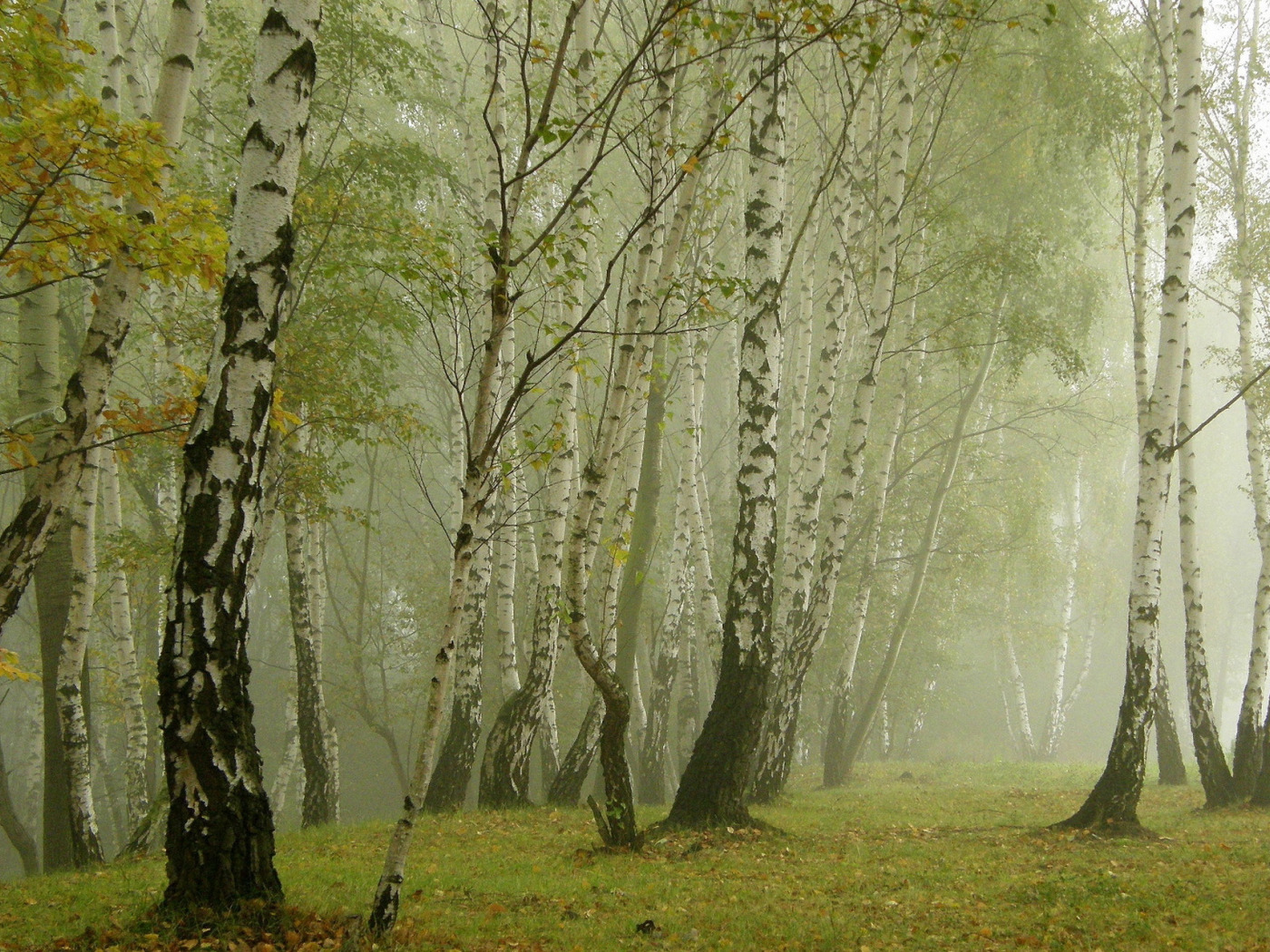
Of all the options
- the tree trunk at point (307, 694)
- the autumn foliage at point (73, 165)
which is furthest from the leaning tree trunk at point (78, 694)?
the autumn foliage at point (73, 165)

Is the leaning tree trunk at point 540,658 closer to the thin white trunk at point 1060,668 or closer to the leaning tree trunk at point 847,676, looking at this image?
the leaning tree trunk at point 847,676

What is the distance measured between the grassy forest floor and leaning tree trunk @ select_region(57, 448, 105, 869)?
1.02 metres

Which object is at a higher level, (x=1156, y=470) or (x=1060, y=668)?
(x=1156, y=470)

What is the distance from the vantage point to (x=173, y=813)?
408 centimetres

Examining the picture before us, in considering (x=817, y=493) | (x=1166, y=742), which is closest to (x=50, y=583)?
(x=817, y=493)

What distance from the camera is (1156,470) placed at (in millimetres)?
8258

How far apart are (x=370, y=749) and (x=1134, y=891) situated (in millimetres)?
26419

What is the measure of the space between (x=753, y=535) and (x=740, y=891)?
3.00m

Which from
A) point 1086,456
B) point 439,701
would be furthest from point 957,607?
point 439,701

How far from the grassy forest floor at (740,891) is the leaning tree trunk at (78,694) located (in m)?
1.02

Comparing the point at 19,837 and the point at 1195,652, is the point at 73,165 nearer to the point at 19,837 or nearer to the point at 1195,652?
the point at 19,837

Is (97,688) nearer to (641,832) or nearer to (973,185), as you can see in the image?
(641,832)

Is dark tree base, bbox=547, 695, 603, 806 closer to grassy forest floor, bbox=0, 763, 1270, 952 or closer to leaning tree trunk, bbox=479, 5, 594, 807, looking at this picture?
leaning tree trunk, bbox=479, 5, 594, 807

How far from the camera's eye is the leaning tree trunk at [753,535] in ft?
25.1
